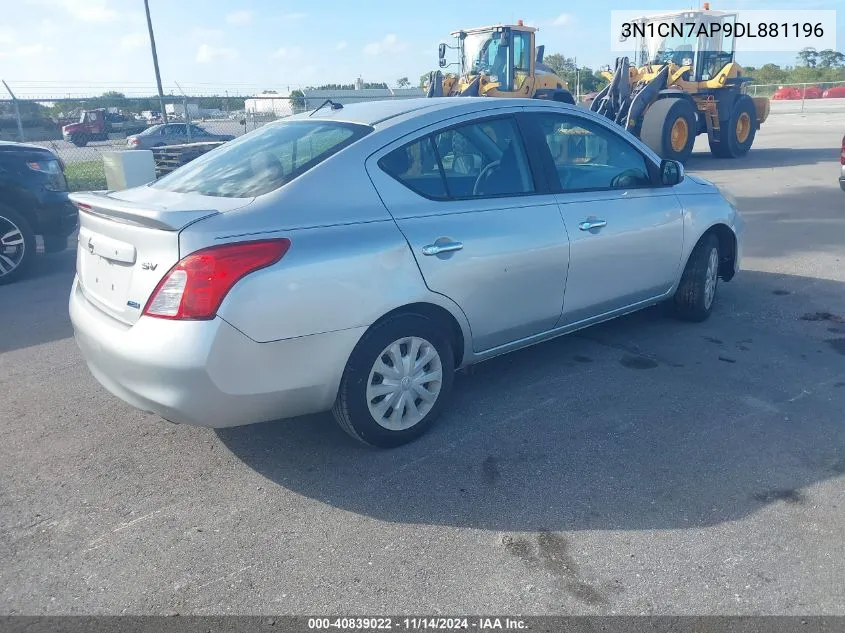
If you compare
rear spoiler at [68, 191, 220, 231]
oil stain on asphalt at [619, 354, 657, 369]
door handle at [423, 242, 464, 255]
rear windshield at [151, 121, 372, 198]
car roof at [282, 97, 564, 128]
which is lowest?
oil stain on asphalt at [619, 354, 657, 369]

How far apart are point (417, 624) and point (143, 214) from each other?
6.62ft

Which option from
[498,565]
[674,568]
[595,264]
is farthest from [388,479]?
[595,264]

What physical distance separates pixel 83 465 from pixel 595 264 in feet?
10.1

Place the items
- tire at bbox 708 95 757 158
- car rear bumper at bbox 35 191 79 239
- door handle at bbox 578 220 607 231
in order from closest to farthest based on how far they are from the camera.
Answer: door handle at bbox 578 220 607 231, car rear bumper at bbox 35 191 79 239, tire at bbox 708 95 757 158

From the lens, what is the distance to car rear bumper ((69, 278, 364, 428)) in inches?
119

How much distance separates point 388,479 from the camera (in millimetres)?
3447

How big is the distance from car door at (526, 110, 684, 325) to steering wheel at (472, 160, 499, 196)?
397 mm

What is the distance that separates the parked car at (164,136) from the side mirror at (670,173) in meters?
16.4

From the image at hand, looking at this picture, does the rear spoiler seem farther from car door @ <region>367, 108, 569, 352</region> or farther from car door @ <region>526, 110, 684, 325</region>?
car door @ <region>526, 110, 684, 325</region>

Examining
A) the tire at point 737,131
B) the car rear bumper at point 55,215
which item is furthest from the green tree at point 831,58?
the car rear bumper at point 55,215

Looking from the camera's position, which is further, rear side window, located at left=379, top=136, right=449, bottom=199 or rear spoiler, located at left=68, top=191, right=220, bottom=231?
rear side window, located at left=379, top=136, right=449, bottom=199

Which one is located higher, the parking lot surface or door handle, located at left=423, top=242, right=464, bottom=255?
door handle, located at left=423, top=242, right=464, bottom=255

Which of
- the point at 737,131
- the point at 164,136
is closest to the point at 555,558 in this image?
the point at 737,131

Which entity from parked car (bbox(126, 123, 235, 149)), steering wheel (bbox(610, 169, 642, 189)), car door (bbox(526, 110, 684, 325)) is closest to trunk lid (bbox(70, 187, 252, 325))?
car door (bbox(526, 110, 684, 325))
